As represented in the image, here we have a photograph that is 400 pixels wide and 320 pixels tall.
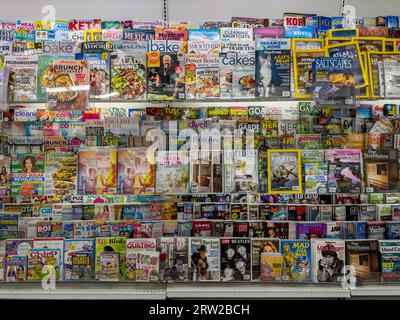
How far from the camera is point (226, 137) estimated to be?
88.1 inches

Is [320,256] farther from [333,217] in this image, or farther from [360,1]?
[360,1]

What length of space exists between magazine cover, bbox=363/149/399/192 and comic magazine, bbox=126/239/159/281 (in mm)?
1208

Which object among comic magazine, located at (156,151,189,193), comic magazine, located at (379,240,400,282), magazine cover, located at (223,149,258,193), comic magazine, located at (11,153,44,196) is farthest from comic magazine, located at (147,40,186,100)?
comic magazine, located at (379,240,400,282)

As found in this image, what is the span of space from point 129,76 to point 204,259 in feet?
3.60

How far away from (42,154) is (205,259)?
1.07 meters

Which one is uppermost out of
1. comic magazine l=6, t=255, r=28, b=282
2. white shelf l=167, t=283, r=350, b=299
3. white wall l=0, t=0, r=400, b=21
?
white wall l=0, t=0, r=400, b=21

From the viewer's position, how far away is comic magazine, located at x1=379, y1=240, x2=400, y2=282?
200cm

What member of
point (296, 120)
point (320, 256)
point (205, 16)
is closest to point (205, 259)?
point (320, 256)

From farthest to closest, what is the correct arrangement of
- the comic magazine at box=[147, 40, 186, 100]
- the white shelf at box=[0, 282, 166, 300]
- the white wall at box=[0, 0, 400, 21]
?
the white wall at box=[0, 0, 400, 21] < the comic magazine at box=[147, 40, 186, 100] < the white shelf at box=[0, 282, 166, 300]

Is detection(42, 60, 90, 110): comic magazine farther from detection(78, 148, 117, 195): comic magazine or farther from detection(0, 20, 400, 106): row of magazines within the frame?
detection(78, 148, 117, 195): comic magazine

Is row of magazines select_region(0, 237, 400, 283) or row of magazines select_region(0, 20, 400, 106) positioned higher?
row of magazines select_region(0, 20, 400, 106)

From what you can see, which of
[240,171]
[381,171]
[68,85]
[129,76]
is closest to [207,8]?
[129,76]

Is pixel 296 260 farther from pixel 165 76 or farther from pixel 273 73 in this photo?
pixel 165 76

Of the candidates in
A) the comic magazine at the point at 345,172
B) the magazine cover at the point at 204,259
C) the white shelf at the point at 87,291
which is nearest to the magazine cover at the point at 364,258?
the comic magazine at the point at 345,172
